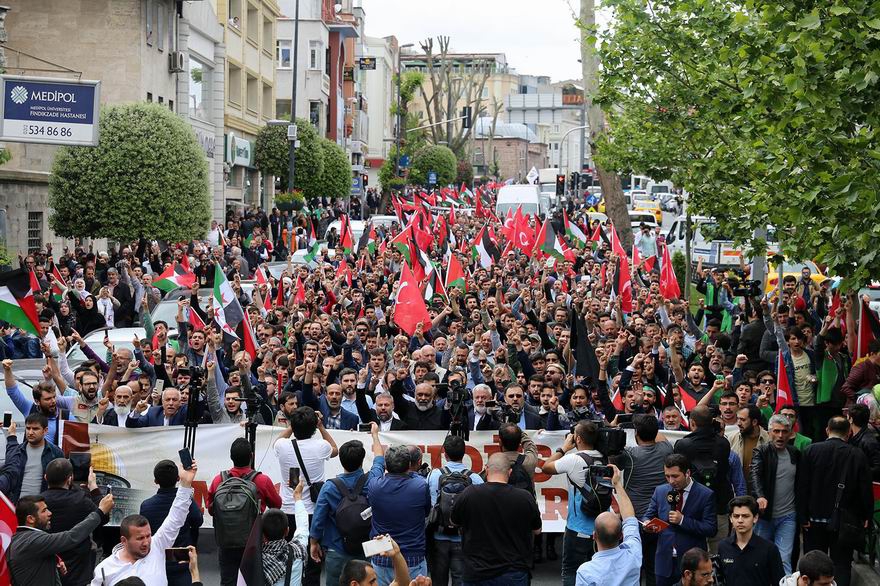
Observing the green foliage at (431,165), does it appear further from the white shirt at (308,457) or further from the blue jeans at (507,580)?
the blue jeans at (507,580)

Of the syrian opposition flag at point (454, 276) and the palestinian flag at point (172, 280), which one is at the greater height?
the syrian opposition flag at point (454, 276)

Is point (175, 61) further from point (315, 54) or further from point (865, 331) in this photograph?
point (315, 54)

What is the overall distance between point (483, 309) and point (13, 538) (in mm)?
9775

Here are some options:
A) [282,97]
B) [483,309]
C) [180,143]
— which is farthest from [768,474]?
[282,97]

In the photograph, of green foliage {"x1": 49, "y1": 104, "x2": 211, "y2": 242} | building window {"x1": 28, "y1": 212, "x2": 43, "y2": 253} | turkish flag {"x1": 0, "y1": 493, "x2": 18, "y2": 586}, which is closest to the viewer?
turkish flag {"x1": 0, "y1": 493, "x2": 18, "y2": 586}

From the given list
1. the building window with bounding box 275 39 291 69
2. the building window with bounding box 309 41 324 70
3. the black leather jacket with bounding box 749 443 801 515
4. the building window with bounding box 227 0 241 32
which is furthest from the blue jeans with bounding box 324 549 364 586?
the building window with bounding box 309 41 324 70

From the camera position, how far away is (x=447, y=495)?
7.98m

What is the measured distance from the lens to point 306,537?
24.5 ft

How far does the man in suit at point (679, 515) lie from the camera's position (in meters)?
8.10

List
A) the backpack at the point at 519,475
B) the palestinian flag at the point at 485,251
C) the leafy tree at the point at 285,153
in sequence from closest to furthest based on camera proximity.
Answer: the backpack at the point at 519,475, the palestinian flag at the point at 485,251, the leafy tree at the point at 285,153

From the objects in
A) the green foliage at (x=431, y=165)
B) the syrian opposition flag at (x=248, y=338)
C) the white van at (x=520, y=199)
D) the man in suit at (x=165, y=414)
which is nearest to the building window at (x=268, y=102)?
the white van at (x=520, y=199)

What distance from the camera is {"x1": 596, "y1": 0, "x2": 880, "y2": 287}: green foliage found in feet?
34.0

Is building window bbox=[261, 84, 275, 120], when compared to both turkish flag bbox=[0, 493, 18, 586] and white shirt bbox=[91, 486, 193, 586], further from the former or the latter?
turkish flag bbox=[0, 493, 18, 586]

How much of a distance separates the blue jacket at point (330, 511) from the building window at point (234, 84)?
4089cm
